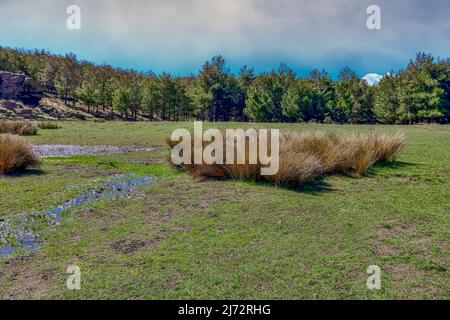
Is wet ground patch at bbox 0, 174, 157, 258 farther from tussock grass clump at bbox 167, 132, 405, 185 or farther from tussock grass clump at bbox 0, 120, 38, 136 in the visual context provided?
tussock grass clump at bbox 0, 120, 38, 136

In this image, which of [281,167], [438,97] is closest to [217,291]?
[281,167]

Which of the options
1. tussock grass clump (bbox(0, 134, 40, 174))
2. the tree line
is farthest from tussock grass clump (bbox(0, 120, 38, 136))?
the tree line

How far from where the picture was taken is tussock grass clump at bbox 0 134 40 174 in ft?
33.9

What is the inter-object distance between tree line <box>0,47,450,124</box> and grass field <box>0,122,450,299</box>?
156 feet

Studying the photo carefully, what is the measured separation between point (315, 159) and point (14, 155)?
844cm

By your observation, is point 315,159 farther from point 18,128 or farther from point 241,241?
point 18,128

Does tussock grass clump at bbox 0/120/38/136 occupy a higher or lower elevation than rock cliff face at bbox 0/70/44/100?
lower

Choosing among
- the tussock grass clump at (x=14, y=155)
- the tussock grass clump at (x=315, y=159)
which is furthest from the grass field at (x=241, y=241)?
the tussock grass clump at (x=14, y=155)

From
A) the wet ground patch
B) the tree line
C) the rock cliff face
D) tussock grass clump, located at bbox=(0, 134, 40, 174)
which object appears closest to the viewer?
the wet ground patch

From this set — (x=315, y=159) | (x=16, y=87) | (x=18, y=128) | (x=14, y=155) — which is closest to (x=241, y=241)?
(x=315, y=159)

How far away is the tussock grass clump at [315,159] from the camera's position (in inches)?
350

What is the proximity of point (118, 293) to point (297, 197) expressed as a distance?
473 cm

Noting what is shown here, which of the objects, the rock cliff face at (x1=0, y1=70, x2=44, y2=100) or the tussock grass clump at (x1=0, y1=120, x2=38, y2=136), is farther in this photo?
the rock cliff face at (x1=0, y1=70, x2=44, y2=100)
